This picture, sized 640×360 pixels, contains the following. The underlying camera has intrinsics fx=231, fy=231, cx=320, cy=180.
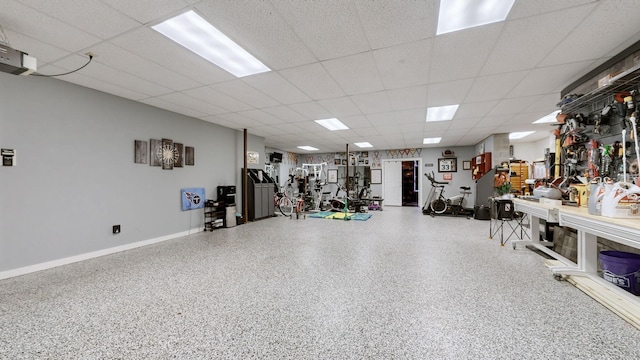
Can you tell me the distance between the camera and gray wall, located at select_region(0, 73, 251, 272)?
2812 mm

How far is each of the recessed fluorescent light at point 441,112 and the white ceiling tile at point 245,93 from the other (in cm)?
306

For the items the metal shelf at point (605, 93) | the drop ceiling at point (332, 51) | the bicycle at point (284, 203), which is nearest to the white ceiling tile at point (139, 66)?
the drop ceiling at point (332, 51)

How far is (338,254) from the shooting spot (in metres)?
3.49

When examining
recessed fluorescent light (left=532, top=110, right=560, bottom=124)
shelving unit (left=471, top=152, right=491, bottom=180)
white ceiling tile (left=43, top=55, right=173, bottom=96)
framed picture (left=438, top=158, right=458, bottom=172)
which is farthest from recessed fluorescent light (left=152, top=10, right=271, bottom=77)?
framed picture (left=438, top=158, right=458, bottom=172)

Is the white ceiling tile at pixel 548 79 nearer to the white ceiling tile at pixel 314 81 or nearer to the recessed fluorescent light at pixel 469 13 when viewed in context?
the recessed fluorescent light at pixel 469 13

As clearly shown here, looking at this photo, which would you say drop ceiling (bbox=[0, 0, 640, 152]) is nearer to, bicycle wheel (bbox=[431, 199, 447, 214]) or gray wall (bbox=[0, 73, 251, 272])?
gray wall (bbox=[0, 73, 251, 272])

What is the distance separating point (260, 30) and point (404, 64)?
1.67m

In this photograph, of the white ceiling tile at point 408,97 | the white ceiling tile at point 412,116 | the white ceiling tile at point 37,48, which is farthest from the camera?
the white ceiling tile at point 412,116

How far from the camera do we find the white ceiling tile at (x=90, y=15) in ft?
5.90

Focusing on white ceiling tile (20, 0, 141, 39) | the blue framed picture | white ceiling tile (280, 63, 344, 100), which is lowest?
the blue framed picture

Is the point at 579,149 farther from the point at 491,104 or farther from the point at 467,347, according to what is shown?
the point at 467,347

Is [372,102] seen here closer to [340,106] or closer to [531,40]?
[340,106]

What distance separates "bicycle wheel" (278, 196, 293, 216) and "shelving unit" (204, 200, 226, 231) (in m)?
2.05

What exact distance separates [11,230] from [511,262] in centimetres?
628
